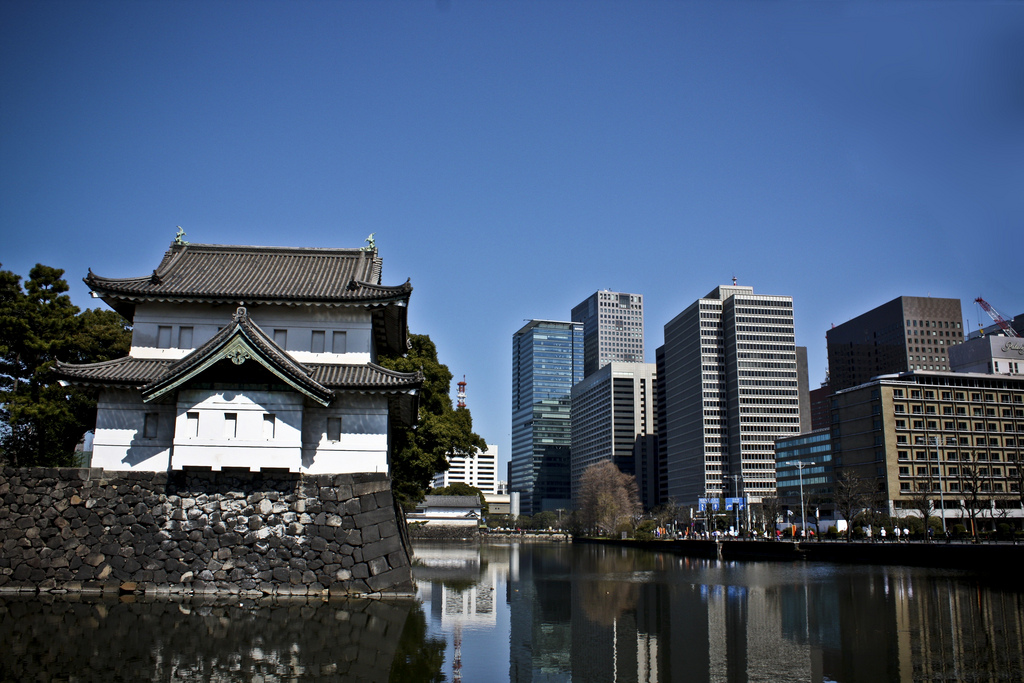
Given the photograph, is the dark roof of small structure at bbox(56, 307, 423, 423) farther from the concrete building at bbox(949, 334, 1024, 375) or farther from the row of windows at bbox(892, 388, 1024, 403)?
the concrete building at bbox(949, 334, 1024, 375)

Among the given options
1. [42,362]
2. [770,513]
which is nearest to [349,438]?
[42,362]

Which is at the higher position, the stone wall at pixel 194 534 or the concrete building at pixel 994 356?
the concrete building at pixel 994 356

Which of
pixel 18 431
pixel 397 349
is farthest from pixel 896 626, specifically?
pixel 18 431

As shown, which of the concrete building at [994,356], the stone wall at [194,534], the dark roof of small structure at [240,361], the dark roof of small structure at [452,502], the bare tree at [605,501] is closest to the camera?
the dark roof of small structure at [240,361]

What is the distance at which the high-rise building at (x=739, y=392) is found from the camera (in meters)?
166

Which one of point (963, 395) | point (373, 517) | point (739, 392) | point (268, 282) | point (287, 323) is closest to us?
point (373, 517)

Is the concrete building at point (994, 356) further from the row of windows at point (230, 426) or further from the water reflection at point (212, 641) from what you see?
the water reflection at point (212, 641)

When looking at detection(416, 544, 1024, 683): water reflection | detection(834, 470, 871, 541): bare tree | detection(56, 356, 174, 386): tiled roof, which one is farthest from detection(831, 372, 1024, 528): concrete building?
detection(56, 356, 174, 386): tiled roof

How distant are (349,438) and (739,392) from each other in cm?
15195

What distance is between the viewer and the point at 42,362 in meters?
36.1

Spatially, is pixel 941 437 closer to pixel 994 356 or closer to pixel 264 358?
pixel 994 356

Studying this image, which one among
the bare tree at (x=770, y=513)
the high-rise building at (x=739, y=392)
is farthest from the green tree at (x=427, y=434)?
the high-rise building at (x=739, y=392)

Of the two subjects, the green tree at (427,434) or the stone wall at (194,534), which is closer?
the stone wall at (194,534)

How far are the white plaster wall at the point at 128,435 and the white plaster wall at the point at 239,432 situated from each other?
190 centimetres
